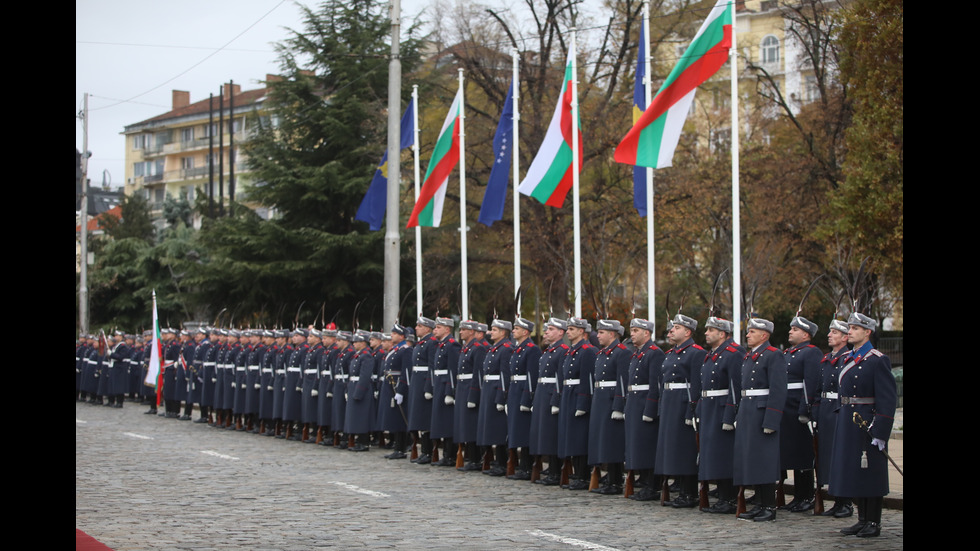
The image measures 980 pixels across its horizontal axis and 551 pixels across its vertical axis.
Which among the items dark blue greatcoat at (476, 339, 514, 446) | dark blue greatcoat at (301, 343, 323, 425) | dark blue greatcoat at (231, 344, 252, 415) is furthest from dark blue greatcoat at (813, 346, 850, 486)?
dark blue greatcoat at (231, 344, 252, 415)

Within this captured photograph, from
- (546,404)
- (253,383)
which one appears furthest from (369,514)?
(253,383)

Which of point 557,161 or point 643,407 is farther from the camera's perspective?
point 557,161

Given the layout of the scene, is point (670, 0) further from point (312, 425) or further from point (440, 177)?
point (312, 425)

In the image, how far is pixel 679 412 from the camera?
1227cm

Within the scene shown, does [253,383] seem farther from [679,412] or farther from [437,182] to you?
[679,412]

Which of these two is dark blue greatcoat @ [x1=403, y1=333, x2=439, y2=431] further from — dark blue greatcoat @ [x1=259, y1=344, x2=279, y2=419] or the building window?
the building window

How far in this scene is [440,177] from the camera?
2161cm

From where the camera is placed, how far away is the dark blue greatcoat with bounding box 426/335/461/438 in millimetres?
16516

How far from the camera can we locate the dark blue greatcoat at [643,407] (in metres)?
12.7

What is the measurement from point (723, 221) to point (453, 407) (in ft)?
58.2

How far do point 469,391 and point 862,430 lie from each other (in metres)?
6.53

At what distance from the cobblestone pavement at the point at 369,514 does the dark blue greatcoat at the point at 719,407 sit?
0.49 meters

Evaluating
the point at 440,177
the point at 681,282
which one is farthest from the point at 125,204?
the point at 440,177
